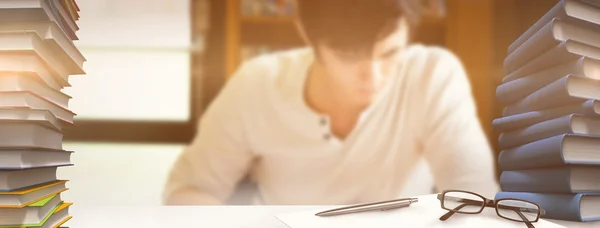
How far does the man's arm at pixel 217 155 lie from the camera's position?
49.4 inches

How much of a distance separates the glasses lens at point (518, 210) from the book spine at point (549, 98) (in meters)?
0.18

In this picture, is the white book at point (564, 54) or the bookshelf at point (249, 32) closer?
the white book at point (564, 54)

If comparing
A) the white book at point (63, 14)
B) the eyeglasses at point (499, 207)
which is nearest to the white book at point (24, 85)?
the white book at point (63, 14)

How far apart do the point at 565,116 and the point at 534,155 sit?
85 millimetres

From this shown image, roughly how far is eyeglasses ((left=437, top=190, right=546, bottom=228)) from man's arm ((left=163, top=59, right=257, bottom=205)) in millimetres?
648

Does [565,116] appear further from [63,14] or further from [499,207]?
[63,14]

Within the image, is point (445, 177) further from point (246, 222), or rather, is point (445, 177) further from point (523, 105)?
point (246, 222)

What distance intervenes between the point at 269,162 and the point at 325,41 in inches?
13.5

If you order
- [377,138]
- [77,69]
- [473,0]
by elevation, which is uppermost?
[473,0]

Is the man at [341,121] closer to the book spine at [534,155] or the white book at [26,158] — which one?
the book spine at [534,155]

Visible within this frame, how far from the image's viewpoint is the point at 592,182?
766 millimetres

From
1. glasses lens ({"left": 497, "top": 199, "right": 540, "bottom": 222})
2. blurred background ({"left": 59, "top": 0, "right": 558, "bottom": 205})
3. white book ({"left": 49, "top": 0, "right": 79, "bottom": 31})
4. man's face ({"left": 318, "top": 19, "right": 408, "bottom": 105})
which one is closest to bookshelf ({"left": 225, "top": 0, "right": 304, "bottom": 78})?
blurred background ({"left": 59, "top": 0, "right": 558, "bottom": 205})

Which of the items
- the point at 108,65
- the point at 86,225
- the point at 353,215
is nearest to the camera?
the point at 353,215

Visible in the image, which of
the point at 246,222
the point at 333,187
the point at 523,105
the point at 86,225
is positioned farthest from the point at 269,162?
the point at 523,105
